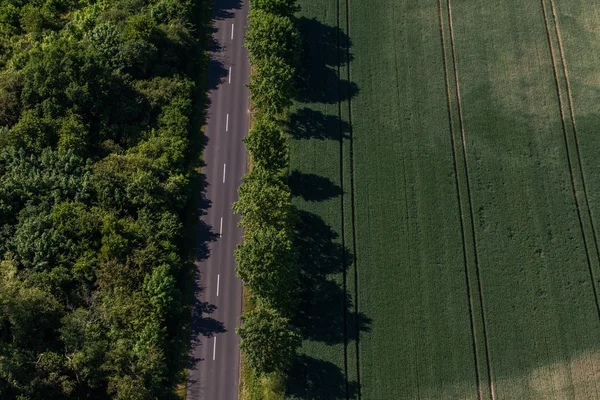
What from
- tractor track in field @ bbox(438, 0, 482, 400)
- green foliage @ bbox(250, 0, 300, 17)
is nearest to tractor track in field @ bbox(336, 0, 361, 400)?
green foliage @ bbox(250, 0, 300, 17)

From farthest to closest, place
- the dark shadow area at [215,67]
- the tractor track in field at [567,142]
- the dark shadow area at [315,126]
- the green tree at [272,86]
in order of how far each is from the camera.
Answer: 1. the dark shadow area at [215,67]
2. the dark shadow area at [315,126]
3. the green tree at [272,86]
4. the tractor track in field at [567,142]

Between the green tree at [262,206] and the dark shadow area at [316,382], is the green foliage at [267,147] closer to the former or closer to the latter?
the green tree at [262,206]

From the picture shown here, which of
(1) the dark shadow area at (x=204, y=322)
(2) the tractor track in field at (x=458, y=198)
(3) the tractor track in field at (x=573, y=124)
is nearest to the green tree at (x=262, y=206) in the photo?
(1) the dark shadow area at (x=204, y=322)

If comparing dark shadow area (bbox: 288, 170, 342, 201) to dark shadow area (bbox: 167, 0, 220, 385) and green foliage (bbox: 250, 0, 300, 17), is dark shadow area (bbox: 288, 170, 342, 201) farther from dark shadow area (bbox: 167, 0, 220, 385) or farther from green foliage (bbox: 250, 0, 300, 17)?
green foliage (bbox: 250, 0, 300, 17)

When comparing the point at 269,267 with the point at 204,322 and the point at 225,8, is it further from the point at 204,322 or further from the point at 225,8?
the point at 225,8

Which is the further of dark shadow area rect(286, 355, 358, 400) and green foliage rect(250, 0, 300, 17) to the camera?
green foliage rect(250, 0, 300, 17)

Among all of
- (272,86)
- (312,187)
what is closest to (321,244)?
(312,187)
